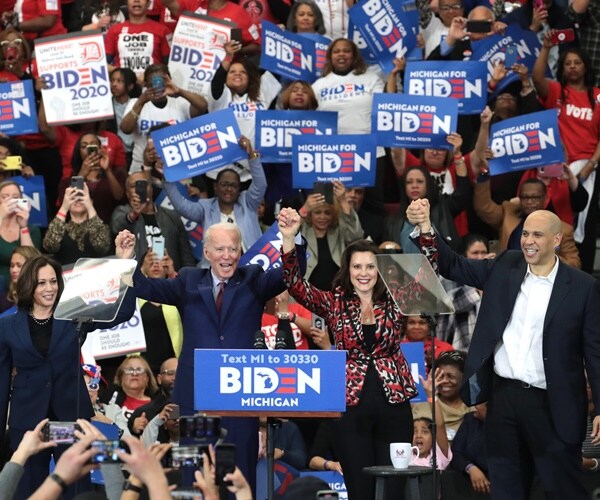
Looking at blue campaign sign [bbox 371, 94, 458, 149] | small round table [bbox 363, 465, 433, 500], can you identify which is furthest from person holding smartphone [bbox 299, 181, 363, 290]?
small round table [bbox 363, 465, 433, 500]

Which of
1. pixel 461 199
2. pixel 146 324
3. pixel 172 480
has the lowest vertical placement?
pixel 172 480

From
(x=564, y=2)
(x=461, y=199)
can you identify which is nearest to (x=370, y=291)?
(x=461, y=199)

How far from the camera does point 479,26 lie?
39.9 feet

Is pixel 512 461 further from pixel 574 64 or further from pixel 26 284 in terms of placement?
pixel 574 64

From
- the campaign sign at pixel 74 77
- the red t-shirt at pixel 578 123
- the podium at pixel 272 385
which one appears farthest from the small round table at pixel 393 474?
the red t-shirt at pixel 578 123

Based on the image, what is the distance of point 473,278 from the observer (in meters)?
7.15

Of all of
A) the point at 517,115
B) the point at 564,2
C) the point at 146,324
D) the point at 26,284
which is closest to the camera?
the point at 26,284

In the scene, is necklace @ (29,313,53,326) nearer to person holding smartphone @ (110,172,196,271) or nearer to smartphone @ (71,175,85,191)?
smartphone @ (71,175,85,191)

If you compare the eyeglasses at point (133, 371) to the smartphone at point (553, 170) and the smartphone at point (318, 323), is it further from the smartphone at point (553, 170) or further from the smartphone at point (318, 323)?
the smartphone at point (553, 170)

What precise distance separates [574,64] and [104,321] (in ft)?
20.6

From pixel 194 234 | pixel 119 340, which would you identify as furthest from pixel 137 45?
pixel 119 340

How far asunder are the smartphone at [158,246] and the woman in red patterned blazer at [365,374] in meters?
2.87

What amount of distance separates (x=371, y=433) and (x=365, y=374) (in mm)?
288

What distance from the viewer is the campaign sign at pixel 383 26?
1209cm
